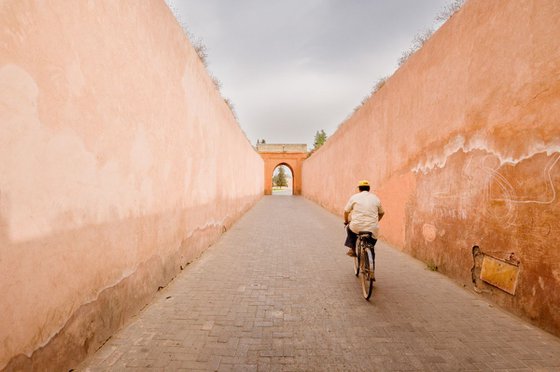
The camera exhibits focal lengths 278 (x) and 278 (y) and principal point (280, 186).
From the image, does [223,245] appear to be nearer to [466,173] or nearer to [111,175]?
[111,175]

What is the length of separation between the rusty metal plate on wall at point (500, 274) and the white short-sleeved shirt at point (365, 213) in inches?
60.6

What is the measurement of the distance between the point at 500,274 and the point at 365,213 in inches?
73.9

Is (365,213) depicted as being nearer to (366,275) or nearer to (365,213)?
(365,213)

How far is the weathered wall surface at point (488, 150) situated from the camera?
3148 millimetres

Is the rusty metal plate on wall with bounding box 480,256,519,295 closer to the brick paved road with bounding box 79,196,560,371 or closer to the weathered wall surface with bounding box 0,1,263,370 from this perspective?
the brick paved road with bounding box 79,196,560,371

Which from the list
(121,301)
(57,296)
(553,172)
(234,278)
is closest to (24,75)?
(57,296)

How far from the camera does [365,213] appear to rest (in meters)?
4.24

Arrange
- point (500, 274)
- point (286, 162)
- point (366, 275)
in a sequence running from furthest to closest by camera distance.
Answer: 1. point (286, 162)
2. point (366, 275)
3. point (500, 274)

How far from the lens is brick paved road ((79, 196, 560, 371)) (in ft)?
8.42

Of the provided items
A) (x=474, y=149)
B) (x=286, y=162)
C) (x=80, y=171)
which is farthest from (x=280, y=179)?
(x=80, y=171)

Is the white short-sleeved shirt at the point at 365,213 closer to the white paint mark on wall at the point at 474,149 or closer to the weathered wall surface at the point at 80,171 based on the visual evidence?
the white paint mark on wall at the point at 474,149

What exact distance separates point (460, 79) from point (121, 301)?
592cm

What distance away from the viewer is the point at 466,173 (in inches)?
176

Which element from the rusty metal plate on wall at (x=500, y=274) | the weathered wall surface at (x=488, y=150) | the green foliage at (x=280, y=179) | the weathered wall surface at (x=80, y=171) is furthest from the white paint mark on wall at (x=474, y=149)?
the green foliage at (x=280, y=179)
